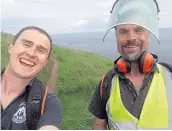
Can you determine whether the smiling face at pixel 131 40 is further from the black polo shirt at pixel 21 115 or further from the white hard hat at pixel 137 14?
the black polo shirt at pixel 21 115

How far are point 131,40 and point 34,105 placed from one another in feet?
5.01

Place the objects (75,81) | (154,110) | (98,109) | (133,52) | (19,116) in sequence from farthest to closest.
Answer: (75,81), (98,109), (133,52), (154,110), (19,116)

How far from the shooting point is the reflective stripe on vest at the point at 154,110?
3.51m

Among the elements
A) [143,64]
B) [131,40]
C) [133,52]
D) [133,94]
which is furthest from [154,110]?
[131,40]

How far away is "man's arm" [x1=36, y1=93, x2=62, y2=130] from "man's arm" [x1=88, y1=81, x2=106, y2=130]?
91 centimetres

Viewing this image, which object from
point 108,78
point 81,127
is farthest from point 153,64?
point 81,127

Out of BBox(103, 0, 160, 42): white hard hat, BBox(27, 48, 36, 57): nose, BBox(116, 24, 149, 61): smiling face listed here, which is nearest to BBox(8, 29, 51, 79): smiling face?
BBox(27, 48, 36, 57): nose

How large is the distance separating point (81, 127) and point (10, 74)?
677 cm

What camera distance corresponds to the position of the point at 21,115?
3.03m

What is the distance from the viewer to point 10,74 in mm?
3271

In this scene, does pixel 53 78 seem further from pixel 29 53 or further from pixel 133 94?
pixel 29 53

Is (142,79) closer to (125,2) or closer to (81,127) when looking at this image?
(125,2)

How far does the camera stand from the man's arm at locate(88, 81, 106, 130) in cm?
398

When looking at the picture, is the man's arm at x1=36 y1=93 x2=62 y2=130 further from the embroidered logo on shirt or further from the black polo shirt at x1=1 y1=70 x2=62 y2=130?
the embroidered logo on shirt
